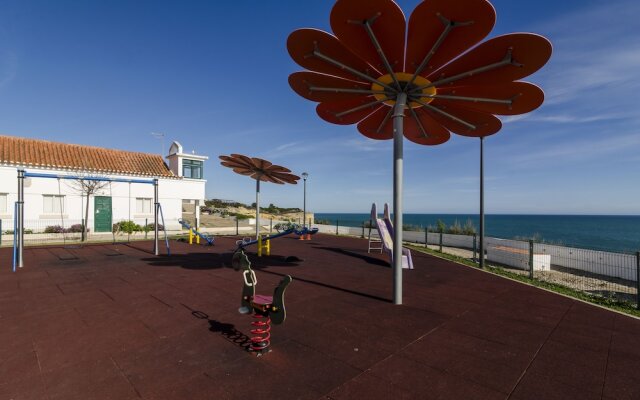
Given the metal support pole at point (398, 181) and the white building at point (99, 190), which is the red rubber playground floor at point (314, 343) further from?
the white building at point (99, 190)

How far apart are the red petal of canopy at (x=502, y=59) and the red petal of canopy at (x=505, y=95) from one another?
405 mm

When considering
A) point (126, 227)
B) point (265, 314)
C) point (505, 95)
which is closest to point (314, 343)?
point (265, 314)

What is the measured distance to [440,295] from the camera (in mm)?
8641

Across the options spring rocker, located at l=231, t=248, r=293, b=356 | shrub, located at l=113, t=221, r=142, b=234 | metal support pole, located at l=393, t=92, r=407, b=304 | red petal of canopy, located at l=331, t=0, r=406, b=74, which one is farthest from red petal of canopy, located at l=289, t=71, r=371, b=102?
shrub, located at l=113, t=221, r=142, b=234

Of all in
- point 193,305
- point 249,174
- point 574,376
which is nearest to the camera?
point 574,376

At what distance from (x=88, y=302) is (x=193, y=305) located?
2.53 metres

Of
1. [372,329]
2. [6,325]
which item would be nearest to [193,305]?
[6,325]

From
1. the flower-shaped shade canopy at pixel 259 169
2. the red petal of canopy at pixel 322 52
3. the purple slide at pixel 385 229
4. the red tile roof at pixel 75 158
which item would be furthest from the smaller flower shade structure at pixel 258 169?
the red tile roof at pixel 75 158

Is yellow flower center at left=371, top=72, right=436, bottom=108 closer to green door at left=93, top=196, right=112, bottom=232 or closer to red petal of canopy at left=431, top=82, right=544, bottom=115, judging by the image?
red petal of canopy at left=431, top=82, right=544, bottom=115

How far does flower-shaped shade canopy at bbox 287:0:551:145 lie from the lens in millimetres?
5215

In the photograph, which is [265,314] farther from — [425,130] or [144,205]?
[144,205]

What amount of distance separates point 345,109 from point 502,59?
4046 mm

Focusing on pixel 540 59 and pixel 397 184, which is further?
pixel 397 184

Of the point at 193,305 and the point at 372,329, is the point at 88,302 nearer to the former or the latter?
the point at 193,305
